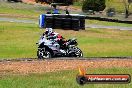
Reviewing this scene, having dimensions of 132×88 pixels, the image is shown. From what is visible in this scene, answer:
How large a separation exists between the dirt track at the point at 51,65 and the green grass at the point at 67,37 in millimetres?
7270

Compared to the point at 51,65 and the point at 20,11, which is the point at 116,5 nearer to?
the point at 20,11

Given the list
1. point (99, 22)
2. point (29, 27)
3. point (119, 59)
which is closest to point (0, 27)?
point (29, 27)

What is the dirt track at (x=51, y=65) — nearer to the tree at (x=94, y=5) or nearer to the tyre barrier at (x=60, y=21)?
the tyre barrier at (x=60, y=21)

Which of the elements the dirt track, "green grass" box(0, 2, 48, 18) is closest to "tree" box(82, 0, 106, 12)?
"green grass" box(0, 2, 48, 18)

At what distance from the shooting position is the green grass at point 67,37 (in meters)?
28.7

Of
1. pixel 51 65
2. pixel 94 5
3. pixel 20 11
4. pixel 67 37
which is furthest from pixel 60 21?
pixel 94 5

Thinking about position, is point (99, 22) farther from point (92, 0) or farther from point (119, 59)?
point (119, 59)

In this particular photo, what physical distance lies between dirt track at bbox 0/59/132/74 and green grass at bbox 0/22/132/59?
23.9 feet

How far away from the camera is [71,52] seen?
2278 centimetres

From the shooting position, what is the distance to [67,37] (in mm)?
39531

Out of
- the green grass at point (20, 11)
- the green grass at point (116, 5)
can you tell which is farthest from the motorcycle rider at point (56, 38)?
the green grass at point (116, 5)

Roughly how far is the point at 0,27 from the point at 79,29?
27.7 ft

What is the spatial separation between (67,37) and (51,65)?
21.7 meters

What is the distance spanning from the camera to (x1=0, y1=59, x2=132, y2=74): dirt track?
1650 centimetres
